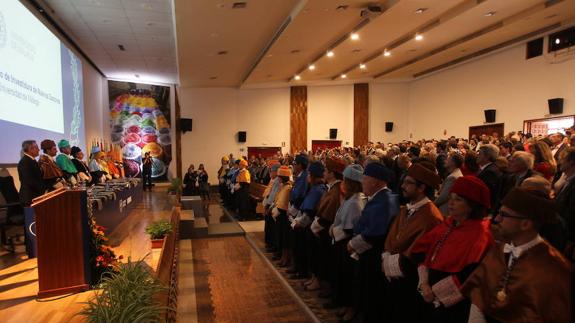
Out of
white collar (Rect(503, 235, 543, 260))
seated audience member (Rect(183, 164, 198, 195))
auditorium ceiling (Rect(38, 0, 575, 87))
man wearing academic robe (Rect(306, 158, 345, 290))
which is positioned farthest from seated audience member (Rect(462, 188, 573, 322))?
seated audience member (Rect(183, 164, 198, 195))

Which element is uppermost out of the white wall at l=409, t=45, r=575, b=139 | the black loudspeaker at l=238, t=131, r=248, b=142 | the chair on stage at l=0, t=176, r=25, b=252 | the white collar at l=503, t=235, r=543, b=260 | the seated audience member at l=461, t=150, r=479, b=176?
the white wall at l=409, t=45, r=575, b=139

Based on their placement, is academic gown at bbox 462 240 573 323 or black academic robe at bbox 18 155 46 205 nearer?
academic gown at bbox 462 240 573 323

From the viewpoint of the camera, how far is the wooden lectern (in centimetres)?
334

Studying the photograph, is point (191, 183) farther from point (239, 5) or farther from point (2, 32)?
point (2, 32)

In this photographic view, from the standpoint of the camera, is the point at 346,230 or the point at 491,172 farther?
the point at 491,172

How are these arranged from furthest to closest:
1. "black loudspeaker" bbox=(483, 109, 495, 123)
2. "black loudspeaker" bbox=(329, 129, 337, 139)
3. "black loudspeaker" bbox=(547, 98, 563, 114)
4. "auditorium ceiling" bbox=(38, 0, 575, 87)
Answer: "black loudspeaker" bbox=(329, 129, 337, 139) → "black loudspeaker" bbox=(483, 109, 495, 123) → "black loudspeaker" bbox=(547, 98, 563, 114) → "auditorium ceiling" bbox=(38, 0, 575, 87)

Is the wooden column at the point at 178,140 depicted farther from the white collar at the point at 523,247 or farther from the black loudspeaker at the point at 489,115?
the white collar at the point at 523,247

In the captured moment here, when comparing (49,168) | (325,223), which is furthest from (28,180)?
(325,223)

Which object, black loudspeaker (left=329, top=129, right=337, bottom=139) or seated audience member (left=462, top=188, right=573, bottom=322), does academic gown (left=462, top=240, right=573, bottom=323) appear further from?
black loudspeaker (left=329, top=129, right=337, bottom=139)

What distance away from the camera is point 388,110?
1722cm

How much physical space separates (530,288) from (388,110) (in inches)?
635

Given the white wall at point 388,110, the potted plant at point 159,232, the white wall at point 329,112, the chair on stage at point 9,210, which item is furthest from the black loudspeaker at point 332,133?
the chair on stage at point 9,210

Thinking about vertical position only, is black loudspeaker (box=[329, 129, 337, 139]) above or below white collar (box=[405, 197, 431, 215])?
above

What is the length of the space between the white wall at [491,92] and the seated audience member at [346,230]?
8.95 metres
